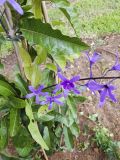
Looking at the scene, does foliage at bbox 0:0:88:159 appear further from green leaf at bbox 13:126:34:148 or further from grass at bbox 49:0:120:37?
grass at bbox 49:0:120:37

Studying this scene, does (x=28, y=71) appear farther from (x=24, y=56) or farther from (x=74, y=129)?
(x=74, y=129)

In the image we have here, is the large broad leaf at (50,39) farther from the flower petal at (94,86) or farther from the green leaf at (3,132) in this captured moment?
the green leaf at (3,132)

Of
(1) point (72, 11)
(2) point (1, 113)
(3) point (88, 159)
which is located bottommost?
(3) point (88, 159)

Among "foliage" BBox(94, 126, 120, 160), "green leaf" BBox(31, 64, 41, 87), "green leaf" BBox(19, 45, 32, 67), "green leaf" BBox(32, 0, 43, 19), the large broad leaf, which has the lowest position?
"foliage" BBox(94, 126, 120, 160)

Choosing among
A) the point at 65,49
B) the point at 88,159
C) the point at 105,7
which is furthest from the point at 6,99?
the point at 105,7

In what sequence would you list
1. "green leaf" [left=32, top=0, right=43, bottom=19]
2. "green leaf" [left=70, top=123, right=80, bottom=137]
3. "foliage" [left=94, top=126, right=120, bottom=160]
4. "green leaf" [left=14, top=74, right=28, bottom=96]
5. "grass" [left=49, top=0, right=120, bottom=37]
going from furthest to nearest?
"grass" [left=49, top=0, right=120, bottom=37]
"foliage" [left=94, top=126, right=120, bottom=160]
"green leaf" [left=70, top=123, right=80, bottom=137]
"green leaf" [left=14, top=74, right=28, bottom=96]
"green leaf" [left=32, top=0, right=43, bottom=19]

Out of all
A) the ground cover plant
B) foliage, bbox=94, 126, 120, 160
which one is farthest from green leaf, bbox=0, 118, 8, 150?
foliage, bbox=94, 126, 120, 160

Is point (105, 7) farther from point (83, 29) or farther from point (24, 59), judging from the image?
point (24, 59)

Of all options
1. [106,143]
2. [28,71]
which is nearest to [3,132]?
[28,71]
